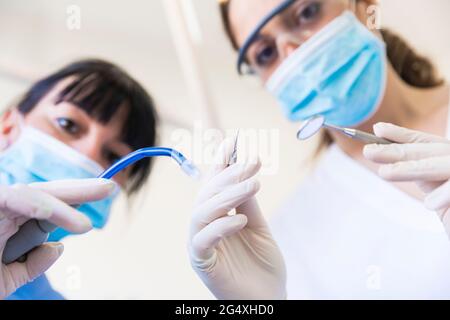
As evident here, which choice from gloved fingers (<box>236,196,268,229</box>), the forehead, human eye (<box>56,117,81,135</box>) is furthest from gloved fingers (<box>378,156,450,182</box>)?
human eye (<box>56,117,81,135</box>)

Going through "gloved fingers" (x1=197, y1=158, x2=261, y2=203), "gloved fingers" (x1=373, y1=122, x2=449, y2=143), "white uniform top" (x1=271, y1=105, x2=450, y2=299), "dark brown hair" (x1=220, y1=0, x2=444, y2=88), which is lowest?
"white uniform top" (x1=271, y1=105, x2=450, y2=299)

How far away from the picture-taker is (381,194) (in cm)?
112

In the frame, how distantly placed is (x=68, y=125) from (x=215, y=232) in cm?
54

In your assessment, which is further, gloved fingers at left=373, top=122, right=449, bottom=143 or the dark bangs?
the dark bangs

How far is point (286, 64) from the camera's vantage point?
111 cm

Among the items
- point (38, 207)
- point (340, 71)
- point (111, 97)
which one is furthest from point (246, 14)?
point (38, 207)

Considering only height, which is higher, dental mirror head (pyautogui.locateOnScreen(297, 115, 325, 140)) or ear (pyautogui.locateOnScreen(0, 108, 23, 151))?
dental mirror head (pyautogui.locateOnScreen(297, 115, 325, 140))

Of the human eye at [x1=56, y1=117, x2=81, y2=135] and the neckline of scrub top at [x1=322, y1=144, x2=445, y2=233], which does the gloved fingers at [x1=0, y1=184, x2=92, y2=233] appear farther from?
the neckline of scrub top at [x1=322, y1=144, x2=445, y2=233]

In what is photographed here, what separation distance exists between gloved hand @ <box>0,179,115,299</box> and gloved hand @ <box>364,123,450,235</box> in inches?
17.9

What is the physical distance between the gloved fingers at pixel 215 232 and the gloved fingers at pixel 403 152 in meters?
0.25

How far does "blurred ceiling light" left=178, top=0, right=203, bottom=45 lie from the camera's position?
124 cm

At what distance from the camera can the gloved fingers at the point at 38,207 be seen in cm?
71

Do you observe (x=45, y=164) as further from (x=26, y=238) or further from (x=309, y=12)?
(x=309, y=12)
